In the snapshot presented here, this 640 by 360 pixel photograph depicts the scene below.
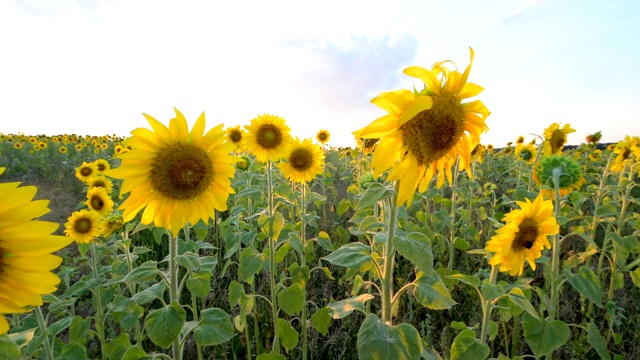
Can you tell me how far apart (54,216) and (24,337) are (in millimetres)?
7294

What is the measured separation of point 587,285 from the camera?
249 centimetres

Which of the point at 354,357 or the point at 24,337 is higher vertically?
the point at 24,337

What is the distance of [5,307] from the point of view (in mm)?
1136

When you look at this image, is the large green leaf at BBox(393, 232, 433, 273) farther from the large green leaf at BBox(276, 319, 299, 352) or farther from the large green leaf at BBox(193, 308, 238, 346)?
the large green leaf at BBox(276, 319, 299, 352)

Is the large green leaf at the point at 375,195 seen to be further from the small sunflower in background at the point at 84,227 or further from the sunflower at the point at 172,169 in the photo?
the small sunflower in background at the point at 84,227

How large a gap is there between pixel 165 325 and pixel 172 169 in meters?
0.77

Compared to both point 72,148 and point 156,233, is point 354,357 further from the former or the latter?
point 72,148

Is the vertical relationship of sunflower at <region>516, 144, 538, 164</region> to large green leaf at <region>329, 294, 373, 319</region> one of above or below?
above

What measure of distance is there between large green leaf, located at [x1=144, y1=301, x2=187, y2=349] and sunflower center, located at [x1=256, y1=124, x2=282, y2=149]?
2804mm

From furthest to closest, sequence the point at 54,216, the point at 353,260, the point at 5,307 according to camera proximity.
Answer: the point at 54,216, the point at 353,260, the point at 5,307

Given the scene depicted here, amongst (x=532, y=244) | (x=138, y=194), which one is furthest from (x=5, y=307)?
(x=532, y=244)

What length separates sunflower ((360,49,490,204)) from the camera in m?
1.52

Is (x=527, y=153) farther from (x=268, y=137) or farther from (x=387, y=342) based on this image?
(x=387, y=342)

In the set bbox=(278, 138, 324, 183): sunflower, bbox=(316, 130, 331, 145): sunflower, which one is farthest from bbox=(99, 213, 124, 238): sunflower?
bbox=(316, 130, 331, 145): sunflower
